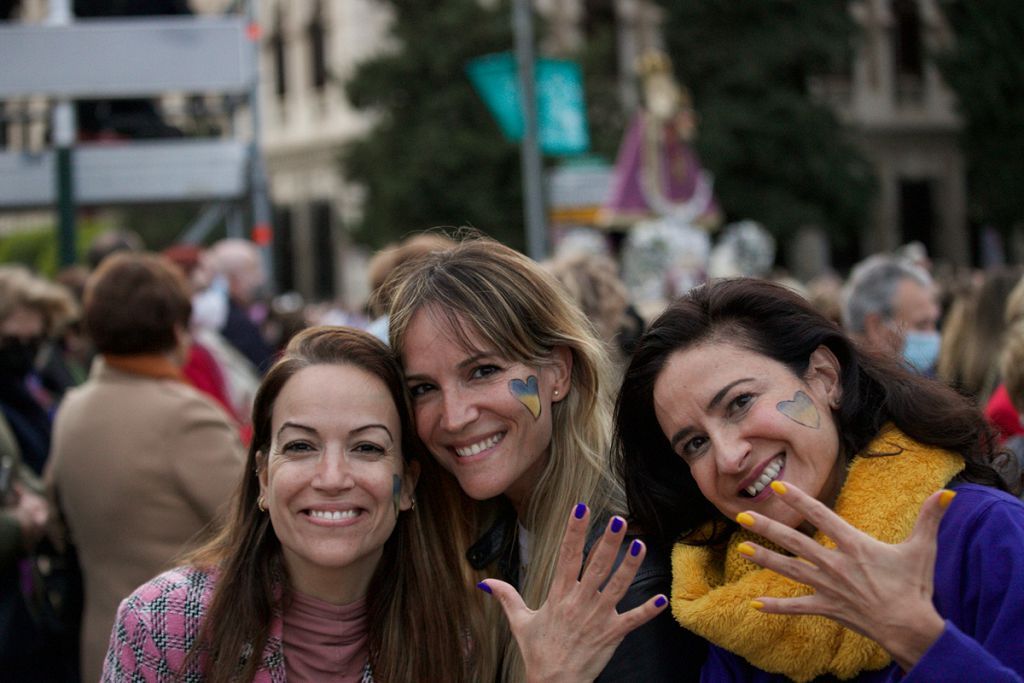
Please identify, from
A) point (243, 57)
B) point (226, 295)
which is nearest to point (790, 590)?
point (243, 57)

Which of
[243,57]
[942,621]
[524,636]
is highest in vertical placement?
[243,57]

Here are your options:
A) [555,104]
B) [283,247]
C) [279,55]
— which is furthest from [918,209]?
[555,104]

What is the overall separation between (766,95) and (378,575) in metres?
27.2

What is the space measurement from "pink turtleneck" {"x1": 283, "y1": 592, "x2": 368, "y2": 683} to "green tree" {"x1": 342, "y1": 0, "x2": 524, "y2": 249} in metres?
23.6

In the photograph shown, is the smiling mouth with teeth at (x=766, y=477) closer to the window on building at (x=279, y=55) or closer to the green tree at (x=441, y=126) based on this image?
the green tree at (x=441, y=126)

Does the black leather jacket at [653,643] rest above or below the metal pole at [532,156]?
below

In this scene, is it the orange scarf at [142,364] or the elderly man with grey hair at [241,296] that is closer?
the orange scarf at [142,364]

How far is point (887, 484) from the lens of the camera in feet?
7.57

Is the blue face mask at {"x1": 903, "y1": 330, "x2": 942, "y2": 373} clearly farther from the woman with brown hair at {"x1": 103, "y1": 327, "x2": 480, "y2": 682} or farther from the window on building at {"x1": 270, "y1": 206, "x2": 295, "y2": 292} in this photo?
the window on building at {"x1": 270, "y1": 206, "x2": 295, "y2": 292}

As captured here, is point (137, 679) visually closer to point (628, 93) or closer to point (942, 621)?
point (942, 621)

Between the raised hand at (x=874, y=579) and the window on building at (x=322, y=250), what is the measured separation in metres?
34.9

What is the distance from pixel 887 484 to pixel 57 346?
464 cm

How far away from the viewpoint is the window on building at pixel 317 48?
36.3 meters

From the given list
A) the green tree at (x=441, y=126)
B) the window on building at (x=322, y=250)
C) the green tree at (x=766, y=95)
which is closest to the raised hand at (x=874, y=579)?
the green tree at (x=441, y=126)
